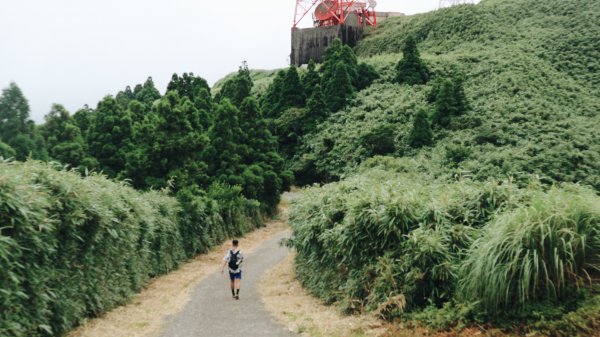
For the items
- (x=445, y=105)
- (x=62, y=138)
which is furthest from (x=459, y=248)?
(x=445, y=105)

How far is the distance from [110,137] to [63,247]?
70.8 ft

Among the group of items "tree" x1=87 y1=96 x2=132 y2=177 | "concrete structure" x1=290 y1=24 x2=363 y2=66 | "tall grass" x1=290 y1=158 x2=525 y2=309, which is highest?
"concrete structure" x1=290 y1=24 x2=363 y2=66

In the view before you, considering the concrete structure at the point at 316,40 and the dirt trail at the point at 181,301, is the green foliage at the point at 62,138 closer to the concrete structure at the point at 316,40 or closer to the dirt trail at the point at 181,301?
the dirt trail at the point at 181,301

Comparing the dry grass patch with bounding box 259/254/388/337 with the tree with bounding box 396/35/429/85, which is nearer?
the dry grass patch with bounding box 259/254/388/337

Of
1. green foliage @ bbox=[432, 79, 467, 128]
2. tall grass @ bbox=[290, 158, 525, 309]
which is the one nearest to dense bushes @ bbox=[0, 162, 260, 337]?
tall grass @ bbox=[290, 158, 525, 309]

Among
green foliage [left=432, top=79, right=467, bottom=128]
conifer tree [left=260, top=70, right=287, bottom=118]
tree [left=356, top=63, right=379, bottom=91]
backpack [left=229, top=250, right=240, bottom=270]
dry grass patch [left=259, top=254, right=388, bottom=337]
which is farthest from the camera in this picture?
tree [left=356, top=63, right=379, bottom=91]

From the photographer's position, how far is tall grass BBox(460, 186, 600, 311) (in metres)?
6.83

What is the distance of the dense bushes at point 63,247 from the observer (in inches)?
293

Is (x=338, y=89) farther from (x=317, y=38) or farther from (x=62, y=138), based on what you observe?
(x=62, y=138)

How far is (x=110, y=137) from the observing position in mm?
29750

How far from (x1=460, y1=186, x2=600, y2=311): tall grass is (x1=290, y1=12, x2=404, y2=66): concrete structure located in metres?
60.5

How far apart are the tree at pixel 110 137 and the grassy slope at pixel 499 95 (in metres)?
15.4

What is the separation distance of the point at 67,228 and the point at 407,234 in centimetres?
657

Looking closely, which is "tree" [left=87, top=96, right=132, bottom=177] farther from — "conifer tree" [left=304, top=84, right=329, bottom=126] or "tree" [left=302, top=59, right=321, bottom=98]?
"tree" [left=302, top=59, right=321, bottom=98]
